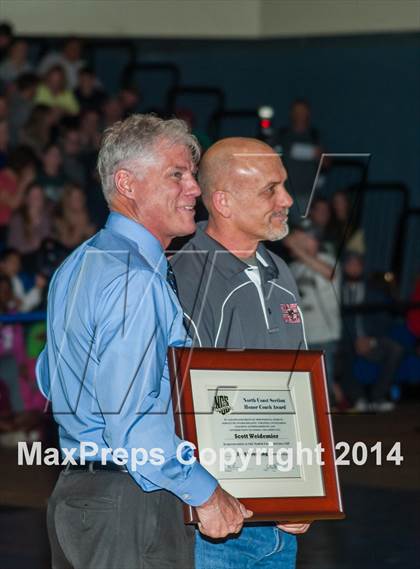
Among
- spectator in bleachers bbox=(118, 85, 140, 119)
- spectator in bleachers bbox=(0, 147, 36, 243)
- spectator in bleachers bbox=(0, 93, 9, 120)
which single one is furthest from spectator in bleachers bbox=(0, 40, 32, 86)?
spectator in bleachers bbox=(0, 147, 36, 243)

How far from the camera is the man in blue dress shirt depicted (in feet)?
11.9

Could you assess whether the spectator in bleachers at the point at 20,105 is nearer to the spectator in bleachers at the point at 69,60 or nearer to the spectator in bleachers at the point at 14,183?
the spectator in bleachers at the point at 69,60

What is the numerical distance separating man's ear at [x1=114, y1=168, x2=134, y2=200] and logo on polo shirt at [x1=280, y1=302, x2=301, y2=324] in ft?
2.93

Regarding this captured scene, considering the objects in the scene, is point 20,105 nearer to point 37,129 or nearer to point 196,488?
point 37,129

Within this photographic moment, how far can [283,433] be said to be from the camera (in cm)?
419

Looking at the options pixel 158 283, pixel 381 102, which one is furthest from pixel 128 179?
pixel 381 102

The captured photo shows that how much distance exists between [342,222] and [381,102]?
371 cm

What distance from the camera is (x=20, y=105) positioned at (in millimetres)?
13781

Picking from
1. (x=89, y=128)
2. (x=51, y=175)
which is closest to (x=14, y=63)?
(x=89, y=128)

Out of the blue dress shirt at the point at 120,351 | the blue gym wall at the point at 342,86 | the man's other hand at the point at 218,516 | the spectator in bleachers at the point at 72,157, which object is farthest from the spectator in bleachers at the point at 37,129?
the man's other hand at the point at 218,516

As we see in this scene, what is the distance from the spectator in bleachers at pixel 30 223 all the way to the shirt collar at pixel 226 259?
7307mm

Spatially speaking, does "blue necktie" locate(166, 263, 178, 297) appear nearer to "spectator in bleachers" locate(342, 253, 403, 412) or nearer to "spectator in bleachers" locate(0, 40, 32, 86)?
"spectator in bleachers" locate(342, 253, 403, 412)

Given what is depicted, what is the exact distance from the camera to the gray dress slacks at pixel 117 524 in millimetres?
3729

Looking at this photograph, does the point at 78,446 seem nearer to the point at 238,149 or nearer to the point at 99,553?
the point at 99,553
